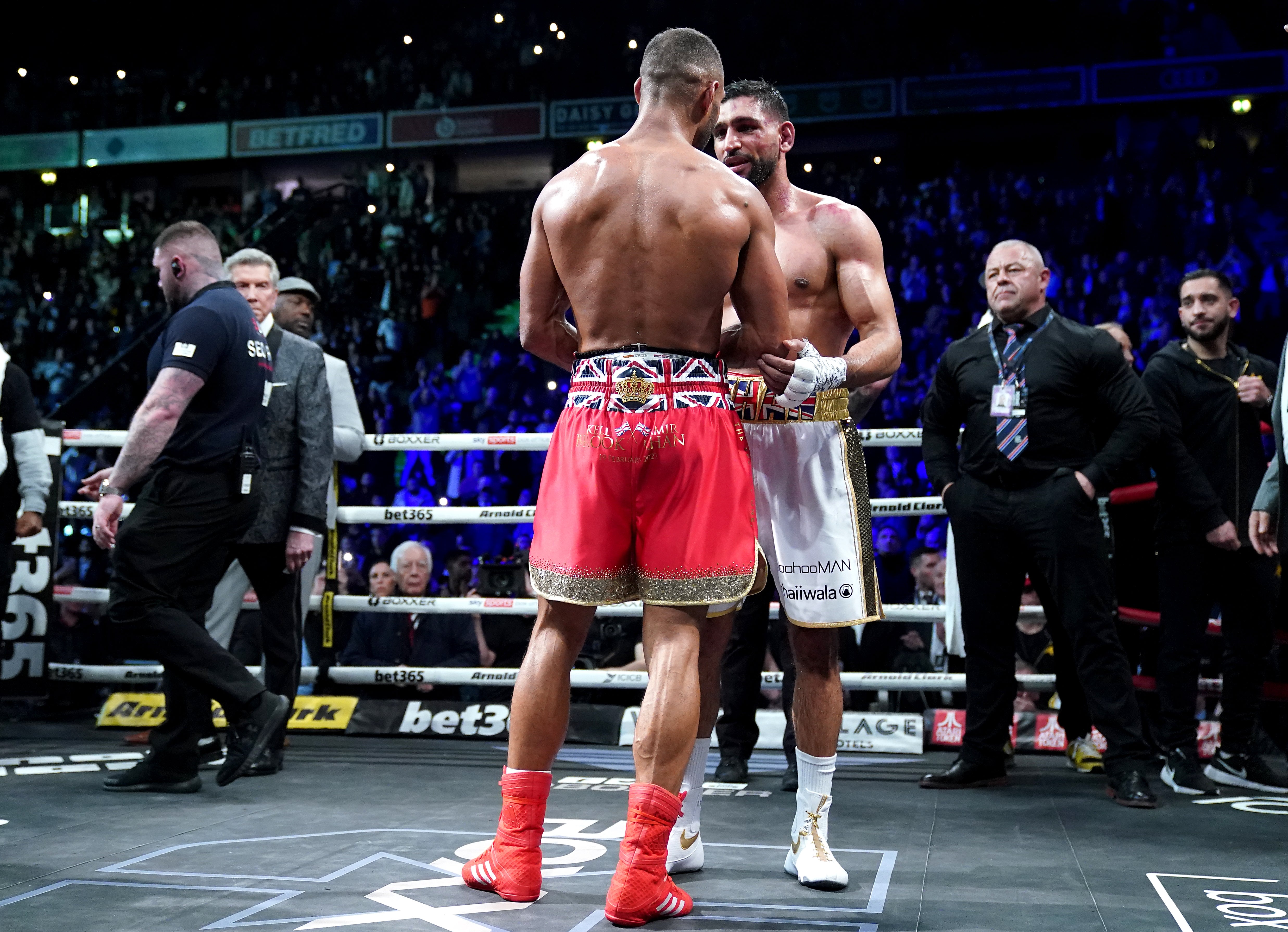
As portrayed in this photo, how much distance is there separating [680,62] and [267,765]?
91.6 inches

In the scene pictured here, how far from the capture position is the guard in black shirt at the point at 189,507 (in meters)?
Answer: 3.08

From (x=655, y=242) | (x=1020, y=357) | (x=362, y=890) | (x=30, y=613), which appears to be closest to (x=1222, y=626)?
(x=1020, y=357)

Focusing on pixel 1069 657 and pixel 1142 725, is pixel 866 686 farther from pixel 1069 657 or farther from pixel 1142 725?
pixel 1142 725

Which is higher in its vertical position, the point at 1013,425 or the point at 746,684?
the point at 1013,425

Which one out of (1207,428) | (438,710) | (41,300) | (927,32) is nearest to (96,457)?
(41,300)

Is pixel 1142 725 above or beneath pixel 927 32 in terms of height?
beneath

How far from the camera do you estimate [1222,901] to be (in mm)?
2078

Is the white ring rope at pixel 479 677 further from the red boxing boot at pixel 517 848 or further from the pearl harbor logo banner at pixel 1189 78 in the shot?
the pearl harbor logo banner at pixel 1189 78

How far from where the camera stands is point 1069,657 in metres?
3.83

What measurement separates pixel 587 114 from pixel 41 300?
7768 millimetres

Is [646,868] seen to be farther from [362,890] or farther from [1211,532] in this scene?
[1211,532]

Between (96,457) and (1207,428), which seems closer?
(1207,428)

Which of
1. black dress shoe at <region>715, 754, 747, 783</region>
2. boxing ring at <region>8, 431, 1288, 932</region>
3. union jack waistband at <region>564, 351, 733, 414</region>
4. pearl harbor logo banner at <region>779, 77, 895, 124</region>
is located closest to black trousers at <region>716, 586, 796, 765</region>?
black dress shoe at <region>715, 754, 747, 783</region>

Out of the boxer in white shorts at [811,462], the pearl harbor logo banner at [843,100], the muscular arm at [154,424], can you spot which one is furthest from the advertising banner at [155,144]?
the boxer in white shorts at [811,462]
